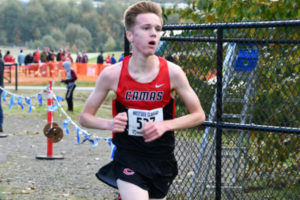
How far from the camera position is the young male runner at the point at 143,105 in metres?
4.11

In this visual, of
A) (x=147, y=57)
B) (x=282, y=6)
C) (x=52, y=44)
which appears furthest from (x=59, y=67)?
(x=52, y=44)

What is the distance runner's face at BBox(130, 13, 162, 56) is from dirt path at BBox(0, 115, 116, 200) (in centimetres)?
260

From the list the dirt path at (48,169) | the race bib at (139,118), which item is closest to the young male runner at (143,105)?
the race bib at (139,118)

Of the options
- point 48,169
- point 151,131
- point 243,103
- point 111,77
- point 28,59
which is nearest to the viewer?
point 151,131

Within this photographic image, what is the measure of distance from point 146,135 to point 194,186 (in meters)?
2.75

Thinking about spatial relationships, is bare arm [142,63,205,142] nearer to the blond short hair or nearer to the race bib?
the race bib

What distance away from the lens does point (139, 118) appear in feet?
13.7

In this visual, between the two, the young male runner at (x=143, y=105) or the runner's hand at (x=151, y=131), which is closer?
the runner's hand at (x=151, y=131)

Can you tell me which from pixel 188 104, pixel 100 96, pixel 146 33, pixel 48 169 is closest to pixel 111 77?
pixel 100 96

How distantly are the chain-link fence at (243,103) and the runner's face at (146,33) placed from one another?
1.71 m

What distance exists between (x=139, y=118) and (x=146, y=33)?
56 centimetres

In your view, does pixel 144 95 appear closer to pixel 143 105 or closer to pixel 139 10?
pixel 143 105

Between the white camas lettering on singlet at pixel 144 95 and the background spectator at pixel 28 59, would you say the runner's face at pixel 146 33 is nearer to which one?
the white camas lettering on singlet at pixel 144 95

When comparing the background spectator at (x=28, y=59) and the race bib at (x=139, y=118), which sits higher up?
the race bib at (x=139, y=118)
